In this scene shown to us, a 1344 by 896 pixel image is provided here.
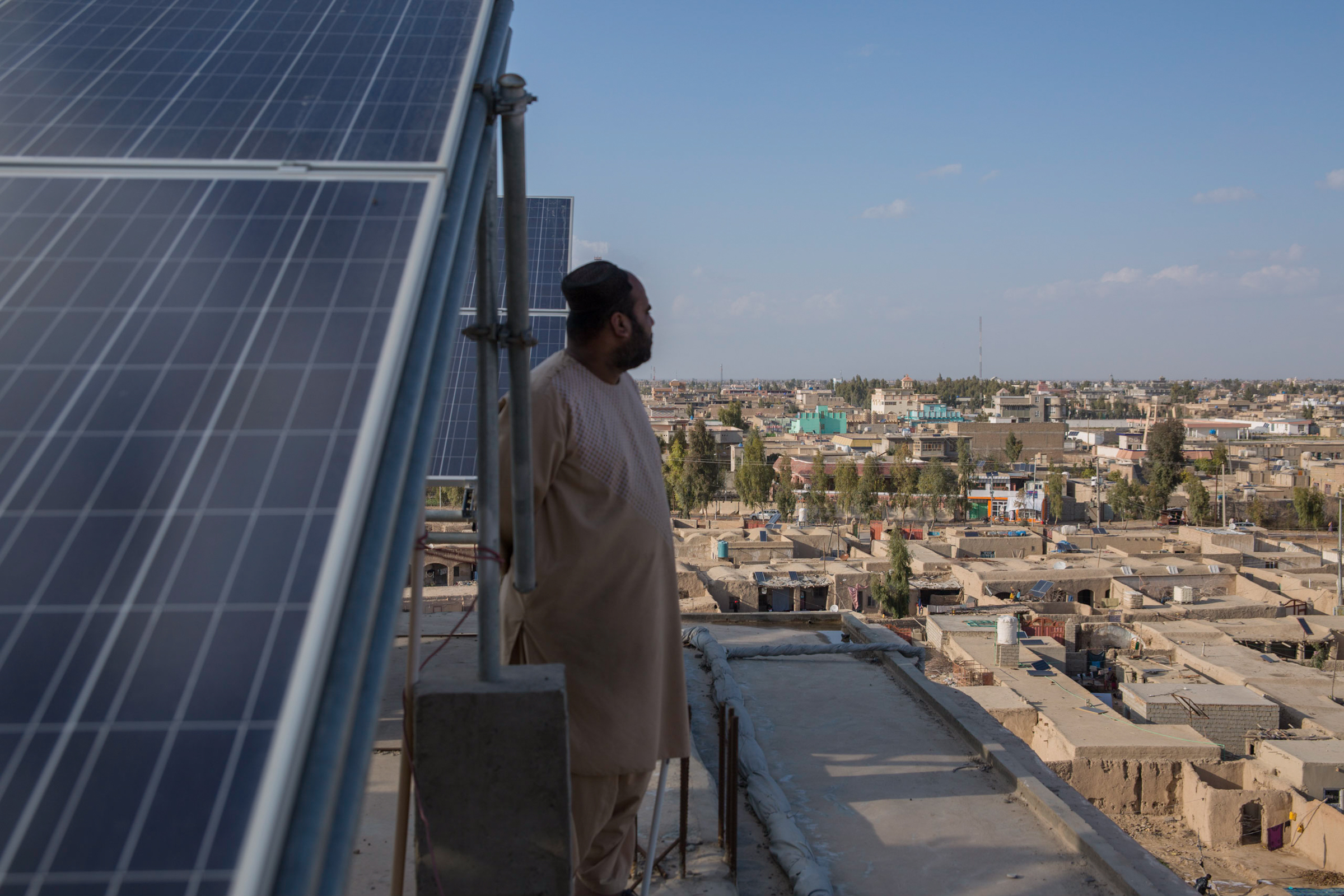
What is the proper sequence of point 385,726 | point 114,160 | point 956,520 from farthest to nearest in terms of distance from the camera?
point 956,520, point 385,726, point 114,160

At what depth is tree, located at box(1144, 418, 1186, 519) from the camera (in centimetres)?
5297

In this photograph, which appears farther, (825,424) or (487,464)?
(825,424)

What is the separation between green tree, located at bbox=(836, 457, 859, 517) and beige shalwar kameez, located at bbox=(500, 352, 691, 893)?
49.5 meters

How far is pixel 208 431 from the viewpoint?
1.55 metres

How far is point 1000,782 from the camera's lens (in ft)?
16.8

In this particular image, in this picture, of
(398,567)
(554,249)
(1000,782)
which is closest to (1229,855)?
(1000,782)

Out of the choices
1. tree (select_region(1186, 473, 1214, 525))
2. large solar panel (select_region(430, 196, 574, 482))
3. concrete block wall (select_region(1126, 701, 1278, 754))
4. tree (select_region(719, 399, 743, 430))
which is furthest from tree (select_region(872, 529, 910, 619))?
tree (select_region(719, 399, 743, 430))

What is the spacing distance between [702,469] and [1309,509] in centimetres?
3125

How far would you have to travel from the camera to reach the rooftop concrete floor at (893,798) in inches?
164

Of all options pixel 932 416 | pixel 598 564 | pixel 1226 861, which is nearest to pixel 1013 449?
pixel 932 416

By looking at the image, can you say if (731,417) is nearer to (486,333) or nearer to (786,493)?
(786,493)

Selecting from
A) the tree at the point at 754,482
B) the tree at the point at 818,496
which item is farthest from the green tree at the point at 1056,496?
the tree at the point at 754,482

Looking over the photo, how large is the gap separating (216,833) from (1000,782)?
481 centimetres

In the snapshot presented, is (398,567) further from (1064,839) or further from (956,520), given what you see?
(956,520)
